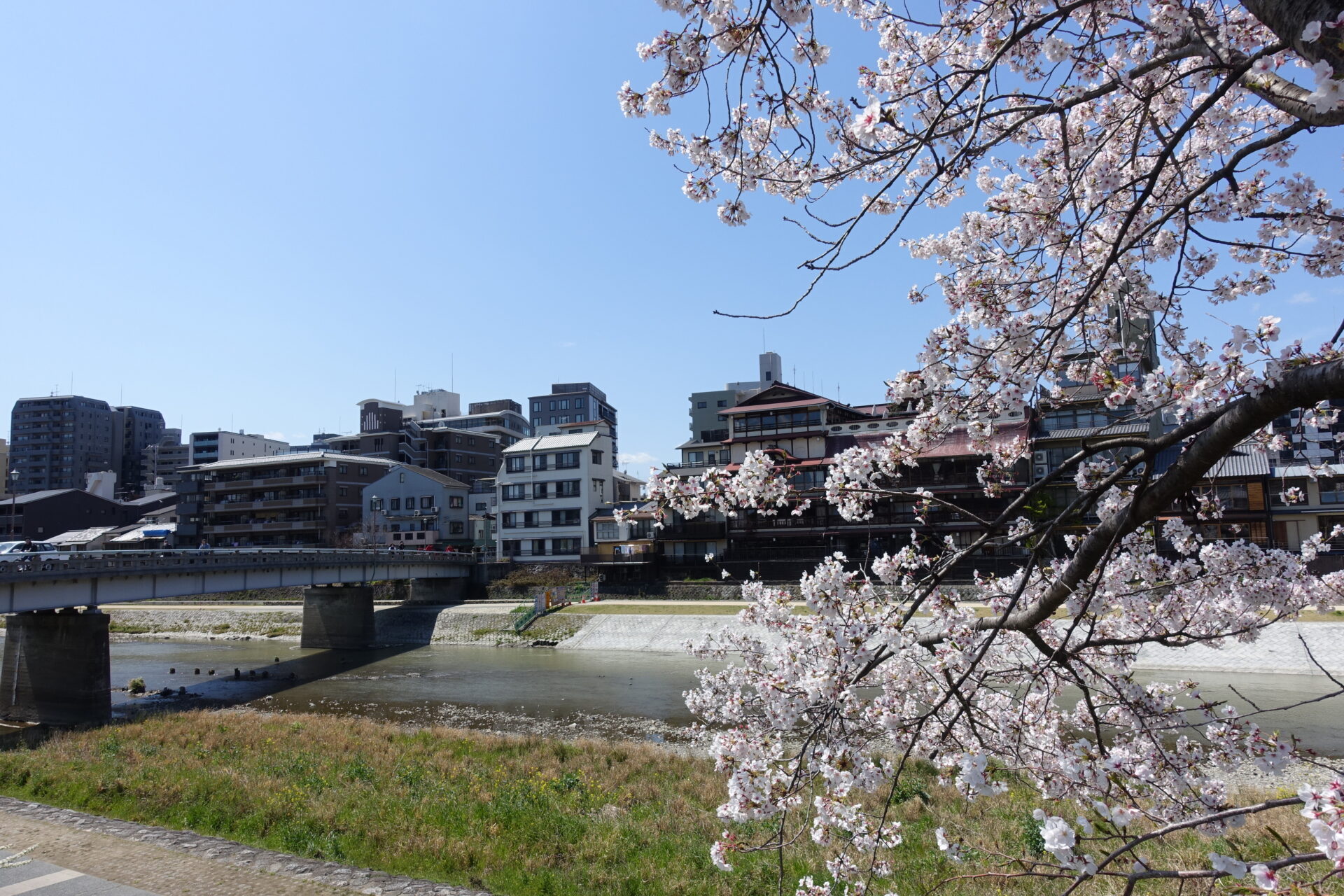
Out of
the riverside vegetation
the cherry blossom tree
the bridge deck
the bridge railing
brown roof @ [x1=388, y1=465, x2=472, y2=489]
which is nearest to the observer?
the cherry blossom tree

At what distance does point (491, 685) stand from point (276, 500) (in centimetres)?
5380

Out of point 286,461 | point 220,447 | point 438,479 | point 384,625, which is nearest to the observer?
point 384,625

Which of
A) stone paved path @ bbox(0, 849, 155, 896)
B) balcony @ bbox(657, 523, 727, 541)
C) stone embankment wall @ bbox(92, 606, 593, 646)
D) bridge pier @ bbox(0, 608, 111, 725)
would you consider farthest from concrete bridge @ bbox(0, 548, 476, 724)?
balcony @ bbox(657, 523, 727, 541)

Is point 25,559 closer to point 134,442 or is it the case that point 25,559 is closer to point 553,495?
point 553,495

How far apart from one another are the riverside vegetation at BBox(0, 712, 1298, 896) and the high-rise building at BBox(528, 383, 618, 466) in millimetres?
95873

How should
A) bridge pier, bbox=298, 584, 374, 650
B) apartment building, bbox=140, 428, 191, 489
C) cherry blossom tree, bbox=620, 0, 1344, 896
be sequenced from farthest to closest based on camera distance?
apartment building, bbox=140, 428, 191, 489 → bridge pier, bbox=298, 584, 374, 650 → cherry blossom tree, bbox=620, 0, 1344, 896

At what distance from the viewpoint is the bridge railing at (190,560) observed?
80.0ft

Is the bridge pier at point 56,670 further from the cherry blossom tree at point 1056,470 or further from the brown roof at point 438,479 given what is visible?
the brown roof at point 438,479

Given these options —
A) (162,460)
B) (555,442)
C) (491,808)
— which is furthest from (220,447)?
(491,808)

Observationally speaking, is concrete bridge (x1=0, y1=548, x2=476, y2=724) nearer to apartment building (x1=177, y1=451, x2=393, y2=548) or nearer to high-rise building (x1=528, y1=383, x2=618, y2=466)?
apartment building (x1=177, y1=451, x2=393, y2=548)

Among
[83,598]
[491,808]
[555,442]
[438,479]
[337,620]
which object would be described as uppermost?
[555,442]

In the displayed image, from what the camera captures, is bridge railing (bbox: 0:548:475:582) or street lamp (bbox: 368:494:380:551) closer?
bridge railing (bbox: 0:548:475:582)

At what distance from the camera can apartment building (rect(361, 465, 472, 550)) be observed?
68750mm

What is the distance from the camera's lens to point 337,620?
4234 centimetres
